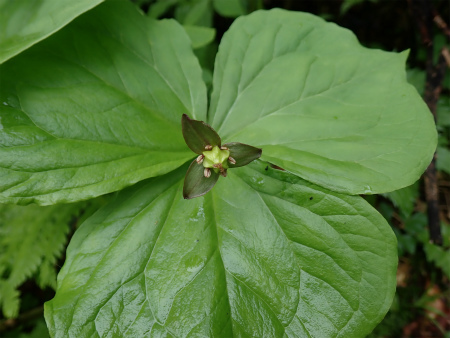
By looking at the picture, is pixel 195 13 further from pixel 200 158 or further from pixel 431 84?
pixel 200 158

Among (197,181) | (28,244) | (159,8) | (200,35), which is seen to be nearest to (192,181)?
(197,181)

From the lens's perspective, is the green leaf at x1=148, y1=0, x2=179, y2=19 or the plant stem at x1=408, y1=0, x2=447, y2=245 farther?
the green leaf at x1=148, y1=0, x2=179, y2=19

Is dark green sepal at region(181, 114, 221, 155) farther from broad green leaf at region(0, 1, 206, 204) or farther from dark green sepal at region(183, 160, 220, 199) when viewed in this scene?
broad green leaf at region(0, 1, 206, 204)

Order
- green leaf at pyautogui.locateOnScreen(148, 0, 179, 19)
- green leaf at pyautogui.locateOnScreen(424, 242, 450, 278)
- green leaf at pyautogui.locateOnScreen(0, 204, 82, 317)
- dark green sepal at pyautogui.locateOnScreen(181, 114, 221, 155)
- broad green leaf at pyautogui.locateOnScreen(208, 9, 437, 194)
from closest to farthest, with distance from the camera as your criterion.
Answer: dark green sepal at pyautogui.locateOnScreen(181, 114, 221, 155) < broad green leaf at pyautogui.locateOnScreen(208, 9, 437, 194) < green leaf at pyautogui.locateOnScreen(0, 204, 82, 317) < green leaf at pyautogui.locateOnScreen(424, 242, 450, 278) < green leaf at pyautogui.locateOnScreen(148, 0, 179, 19)

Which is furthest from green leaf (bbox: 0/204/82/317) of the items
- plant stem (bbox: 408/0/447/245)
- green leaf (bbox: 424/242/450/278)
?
green leaf (bbox: 424/242/450/278)

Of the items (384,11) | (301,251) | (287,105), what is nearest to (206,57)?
(287,105)

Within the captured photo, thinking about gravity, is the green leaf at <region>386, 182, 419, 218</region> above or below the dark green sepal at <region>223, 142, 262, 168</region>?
below

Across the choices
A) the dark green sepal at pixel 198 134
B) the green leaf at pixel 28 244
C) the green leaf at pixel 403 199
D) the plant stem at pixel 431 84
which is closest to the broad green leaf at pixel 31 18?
the dark green sepal at pixel 198 134

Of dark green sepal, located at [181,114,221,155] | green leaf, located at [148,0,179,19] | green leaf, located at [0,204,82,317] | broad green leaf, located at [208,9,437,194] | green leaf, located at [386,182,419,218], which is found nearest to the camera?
dark green sepal, located at [181,114,221,155]
